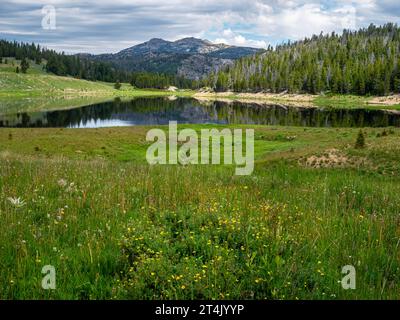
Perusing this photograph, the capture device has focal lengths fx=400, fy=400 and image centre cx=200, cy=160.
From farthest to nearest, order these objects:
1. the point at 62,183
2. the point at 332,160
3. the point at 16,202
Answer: the point at 332,160 < the point at 62,183 < the point at 16,202

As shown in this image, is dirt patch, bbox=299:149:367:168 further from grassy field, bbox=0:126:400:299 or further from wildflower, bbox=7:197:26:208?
wildflower, bbox=7:197:26:208

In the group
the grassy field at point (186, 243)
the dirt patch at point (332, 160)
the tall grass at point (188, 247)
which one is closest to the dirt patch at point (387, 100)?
the dirt patch at point (332, 160)

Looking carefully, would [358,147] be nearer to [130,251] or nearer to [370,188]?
[370,188]

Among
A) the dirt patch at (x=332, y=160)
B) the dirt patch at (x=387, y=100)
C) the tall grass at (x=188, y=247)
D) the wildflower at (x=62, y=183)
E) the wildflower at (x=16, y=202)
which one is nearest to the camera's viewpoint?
the tall grass at (x=188, y=247)

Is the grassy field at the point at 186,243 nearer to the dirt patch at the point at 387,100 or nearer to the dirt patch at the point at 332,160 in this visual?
the dirt patch at the point at 332,160

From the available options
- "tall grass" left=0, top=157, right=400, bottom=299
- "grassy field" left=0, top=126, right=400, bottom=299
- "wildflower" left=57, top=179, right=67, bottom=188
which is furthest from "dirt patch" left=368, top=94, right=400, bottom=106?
"wildflower" left=57, top=179, right=67, bottom=188

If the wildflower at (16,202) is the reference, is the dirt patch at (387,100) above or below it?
above

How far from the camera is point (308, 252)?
6.86 metres

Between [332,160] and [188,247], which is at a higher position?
[188,247]

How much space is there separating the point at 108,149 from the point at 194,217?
44122 millimetres

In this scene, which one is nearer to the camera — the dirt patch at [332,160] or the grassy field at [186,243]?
the grassy field at [186,243]

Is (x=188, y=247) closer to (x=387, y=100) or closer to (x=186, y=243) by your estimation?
(x=186, y=243)

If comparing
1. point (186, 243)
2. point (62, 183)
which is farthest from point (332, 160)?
point (186, 243)
